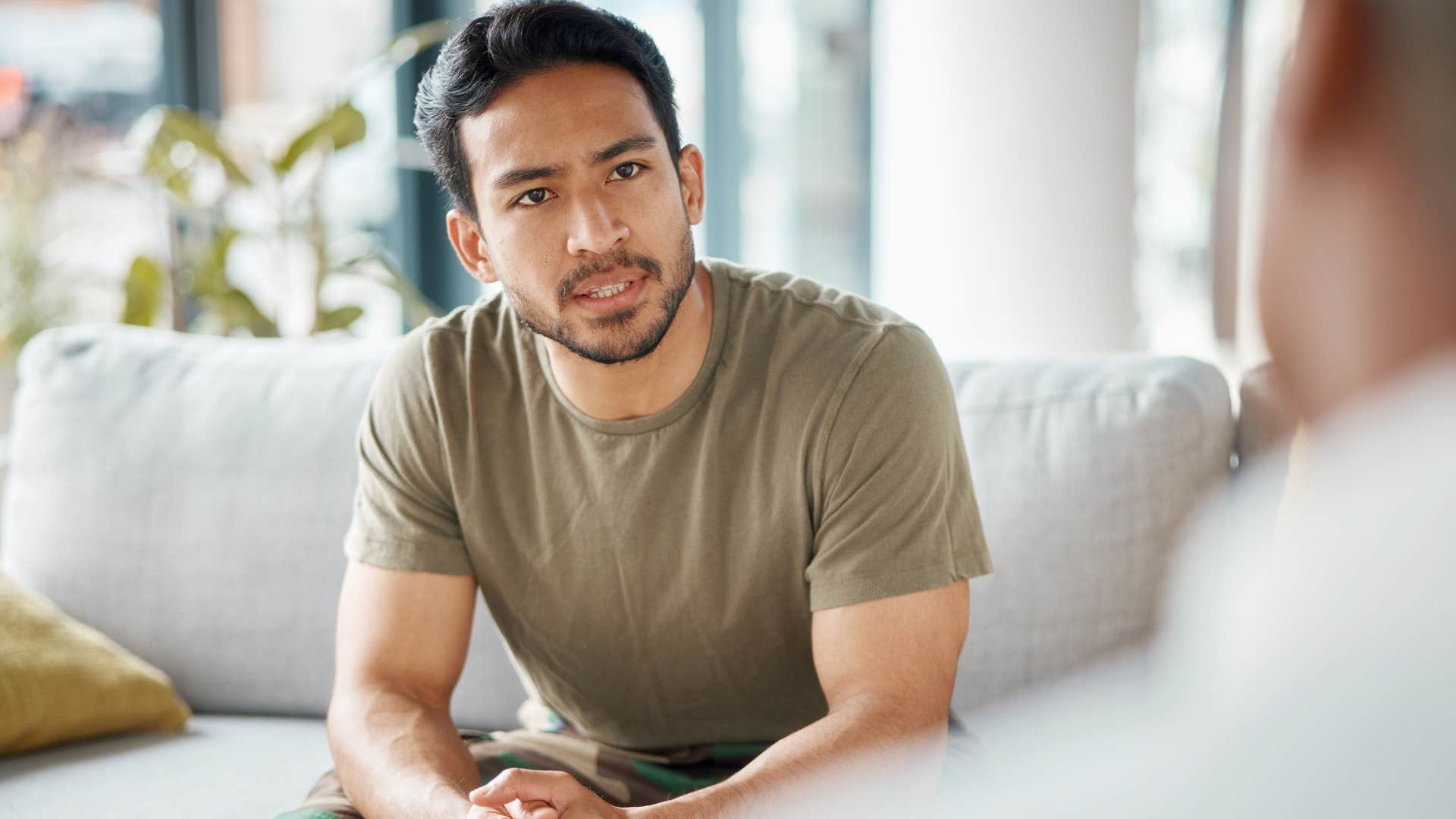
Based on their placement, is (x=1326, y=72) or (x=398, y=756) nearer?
(x=1326, y=72)

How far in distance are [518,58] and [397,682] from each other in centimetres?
71

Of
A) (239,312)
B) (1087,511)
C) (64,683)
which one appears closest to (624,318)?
(1087,511)

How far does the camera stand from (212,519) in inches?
73.5

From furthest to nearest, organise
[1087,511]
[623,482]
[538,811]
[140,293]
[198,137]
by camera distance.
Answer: [140,293] → [198,137] → [1087,511] → [623,482] → [538,811]

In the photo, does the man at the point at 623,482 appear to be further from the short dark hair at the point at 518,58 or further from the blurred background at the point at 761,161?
the blurred background at the point at 761,161

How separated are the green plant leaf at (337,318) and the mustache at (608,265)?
1321 millimetres

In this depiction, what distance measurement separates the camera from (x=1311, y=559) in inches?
20.0

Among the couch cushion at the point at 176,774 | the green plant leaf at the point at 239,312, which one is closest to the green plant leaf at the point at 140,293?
the green plant leaf at the point at 239,312

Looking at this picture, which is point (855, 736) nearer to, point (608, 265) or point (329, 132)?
point (608, 265)

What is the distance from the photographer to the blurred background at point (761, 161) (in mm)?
2604

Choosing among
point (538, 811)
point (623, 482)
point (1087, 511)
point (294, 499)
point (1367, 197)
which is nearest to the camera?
point (1367, 197)

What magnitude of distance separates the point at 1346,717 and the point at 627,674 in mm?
1079

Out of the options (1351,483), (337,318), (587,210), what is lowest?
(337,318)

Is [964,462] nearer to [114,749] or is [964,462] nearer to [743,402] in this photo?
[743,402]
